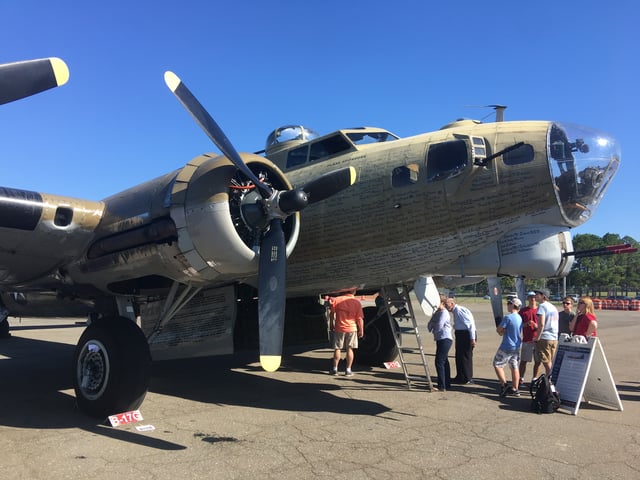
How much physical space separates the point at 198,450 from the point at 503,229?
4389 mm

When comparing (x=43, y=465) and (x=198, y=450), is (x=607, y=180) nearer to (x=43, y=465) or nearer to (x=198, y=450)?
(x=198, y=450)

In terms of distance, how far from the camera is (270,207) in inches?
242

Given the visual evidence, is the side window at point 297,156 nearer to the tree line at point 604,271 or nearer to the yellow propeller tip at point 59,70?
the yellow propeller tip at point 59,70

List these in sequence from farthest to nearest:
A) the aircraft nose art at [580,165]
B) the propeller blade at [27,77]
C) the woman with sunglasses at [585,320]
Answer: the woman with sunglasses at [585,320] < the aircraft nose art at [580,165] < the propeller blade at [27,77]

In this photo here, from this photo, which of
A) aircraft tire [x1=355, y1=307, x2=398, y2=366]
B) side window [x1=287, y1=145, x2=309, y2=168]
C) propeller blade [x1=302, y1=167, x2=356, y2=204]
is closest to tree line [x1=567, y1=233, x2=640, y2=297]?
aircraft tire [x1=355, y1=307, x2=398, y2=366]

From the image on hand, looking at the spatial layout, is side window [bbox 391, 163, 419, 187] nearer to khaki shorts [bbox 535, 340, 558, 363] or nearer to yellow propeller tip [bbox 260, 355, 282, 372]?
yellow propeller tip [bbox 260, 355, 282, 372]

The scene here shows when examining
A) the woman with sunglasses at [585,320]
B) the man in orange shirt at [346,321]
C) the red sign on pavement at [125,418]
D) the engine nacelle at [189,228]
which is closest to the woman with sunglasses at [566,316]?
the woman with sunglasses at [585,320]

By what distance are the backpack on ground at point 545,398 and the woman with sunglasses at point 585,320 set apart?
137 cm

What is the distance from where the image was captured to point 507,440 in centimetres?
514

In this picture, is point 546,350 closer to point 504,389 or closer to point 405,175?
point 504,389

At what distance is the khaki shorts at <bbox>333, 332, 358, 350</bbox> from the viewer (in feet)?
28.4

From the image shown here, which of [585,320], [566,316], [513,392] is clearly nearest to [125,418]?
[513,392]

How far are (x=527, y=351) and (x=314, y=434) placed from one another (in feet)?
14.1

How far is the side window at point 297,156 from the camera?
26.4 ft
